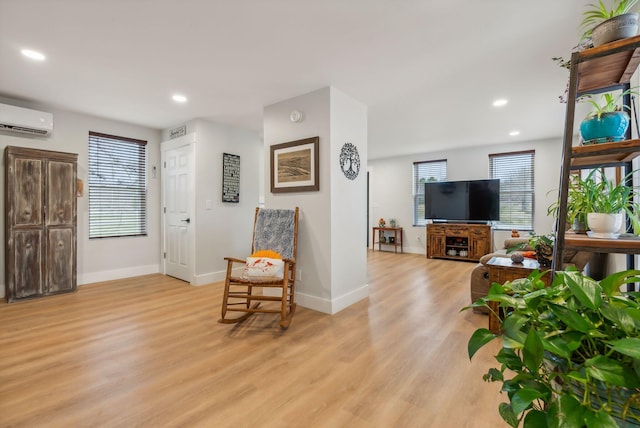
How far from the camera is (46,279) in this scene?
11.5 feet

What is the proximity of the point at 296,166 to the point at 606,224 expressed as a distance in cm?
255

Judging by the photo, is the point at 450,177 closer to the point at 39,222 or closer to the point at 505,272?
the point at 505,272

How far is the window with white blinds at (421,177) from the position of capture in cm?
667

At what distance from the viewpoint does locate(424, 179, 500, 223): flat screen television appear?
5742 mm

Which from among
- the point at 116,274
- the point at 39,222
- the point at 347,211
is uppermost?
the point at 347,211

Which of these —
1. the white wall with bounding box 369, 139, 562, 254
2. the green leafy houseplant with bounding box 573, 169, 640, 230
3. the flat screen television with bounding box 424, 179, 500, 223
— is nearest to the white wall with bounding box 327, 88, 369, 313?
the green leafy houseplant with bounding box 573, 169, 640, 230

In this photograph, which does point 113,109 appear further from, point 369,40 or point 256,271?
point 369,40

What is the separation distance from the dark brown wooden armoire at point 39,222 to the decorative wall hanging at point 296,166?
2599mm

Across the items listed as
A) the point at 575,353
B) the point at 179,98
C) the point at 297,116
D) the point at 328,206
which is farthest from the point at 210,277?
the point at 575,353

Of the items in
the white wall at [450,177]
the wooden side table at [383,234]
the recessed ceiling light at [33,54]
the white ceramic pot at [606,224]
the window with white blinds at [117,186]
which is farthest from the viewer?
the wooden side table at [383,234]

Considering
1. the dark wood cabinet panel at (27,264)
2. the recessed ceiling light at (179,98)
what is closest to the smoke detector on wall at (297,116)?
the recessed ceiling light at (179,98)

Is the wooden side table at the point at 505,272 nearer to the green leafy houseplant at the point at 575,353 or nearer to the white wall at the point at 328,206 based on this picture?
the white wall at the point at 328,206

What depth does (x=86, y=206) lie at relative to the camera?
4102 millimetres

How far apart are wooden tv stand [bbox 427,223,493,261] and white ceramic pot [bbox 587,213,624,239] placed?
15.5ft
